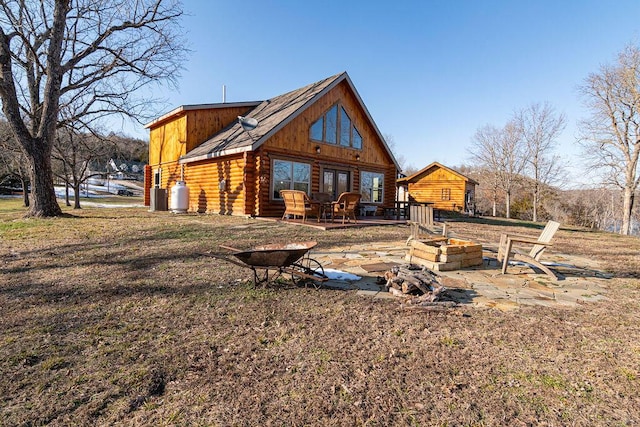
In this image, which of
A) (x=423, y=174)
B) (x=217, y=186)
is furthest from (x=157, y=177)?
(x=423, y=174)

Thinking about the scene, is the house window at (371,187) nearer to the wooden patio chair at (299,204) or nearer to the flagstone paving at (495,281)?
the wooden patio chair at (299,204)

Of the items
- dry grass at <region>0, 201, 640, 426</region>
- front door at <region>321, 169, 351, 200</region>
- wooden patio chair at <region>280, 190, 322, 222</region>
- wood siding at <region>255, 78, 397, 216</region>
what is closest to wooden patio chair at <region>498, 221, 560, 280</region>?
dry grass at <region>0, 201, 640, 426</region>

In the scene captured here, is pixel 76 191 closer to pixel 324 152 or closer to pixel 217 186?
pixel 217 186

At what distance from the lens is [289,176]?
1304 centimetres

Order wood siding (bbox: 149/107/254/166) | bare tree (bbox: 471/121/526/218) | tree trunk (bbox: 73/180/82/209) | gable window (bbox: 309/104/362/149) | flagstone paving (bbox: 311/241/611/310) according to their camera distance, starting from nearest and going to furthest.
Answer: flagstone paving (bbox: 311/241/611/310), gable window (bbox: 309/104/362/149), wood siding (bbox: 149/107/254/166), tree trunk (bbox: 73/180/82/209), bare tree (bbox: 471/121/526/218)

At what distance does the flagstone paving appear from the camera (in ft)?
12.5

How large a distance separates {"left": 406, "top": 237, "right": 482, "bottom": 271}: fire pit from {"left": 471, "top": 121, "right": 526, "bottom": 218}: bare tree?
2869 cm

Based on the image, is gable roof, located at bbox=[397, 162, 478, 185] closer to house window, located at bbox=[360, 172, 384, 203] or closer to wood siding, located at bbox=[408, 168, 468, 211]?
wood siding, located at bbox=[408, 168, 468, 211]

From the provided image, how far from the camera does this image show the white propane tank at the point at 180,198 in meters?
14.3

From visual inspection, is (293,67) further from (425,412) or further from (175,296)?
(425,412)

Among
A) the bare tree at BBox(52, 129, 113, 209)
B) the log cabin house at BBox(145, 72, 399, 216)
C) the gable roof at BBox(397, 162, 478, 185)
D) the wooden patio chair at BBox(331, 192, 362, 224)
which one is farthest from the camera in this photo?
the gable roof at BBox(397, 162, 478, 185)

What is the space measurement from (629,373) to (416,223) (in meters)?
4.84

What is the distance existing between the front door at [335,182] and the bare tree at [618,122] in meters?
19.3

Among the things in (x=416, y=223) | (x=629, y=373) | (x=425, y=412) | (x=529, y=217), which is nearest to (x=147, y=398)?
(x=425, y=412)
